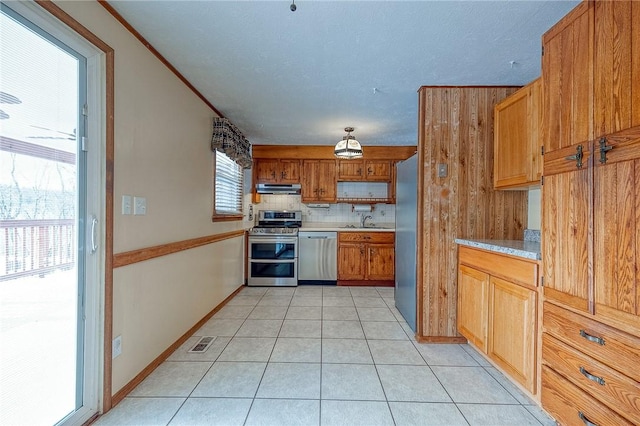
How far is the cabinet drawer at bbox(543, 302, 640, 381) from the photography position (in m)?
1.08

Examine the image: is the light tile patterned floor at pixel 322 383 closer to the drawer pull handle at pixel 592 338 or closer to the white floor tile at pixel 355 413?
the white floor tile at pixel 355 413

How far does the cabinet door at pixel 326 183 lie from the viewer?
15.7 ft

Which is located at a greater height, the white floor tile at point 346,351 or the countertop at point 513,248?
the countertop at point 513,248

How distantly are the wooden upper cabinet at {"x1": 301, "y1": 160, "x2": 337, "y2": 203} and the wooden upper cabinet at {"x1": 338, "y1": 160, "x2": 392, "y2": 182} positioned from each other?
0.19 m

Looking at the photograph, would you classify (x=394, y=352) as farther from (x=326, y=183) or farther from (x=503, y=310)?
(x=326, y=183)

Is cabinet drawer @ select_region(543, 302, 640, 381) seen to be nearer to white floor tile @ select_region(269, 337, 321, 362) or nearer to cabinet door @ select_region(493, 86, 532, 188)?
cabinet door @ select_region(493, 86, 532, 188)

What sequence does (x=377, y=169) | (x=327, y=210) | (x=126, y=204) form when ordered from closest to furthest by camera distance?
(x=126, y=204) < (x=377, y=169) < (x=327, y=210)

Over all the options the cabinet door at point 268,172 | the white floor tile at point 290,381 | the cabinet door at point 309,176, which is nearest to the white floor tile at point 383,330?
the white floor tile at point 290,381

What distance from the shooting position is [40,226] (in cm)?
128

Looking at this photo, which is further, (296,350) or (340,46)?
(296,350)

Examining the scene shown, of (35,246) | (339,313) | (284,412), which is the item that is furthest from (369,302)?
(35,246)

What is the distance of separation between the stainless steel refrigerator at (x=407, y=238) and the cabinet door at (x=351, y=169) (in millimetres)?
1506

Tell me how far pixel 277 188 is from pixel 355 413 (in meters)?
3.67

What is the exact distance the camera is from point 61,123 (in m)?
1.38
